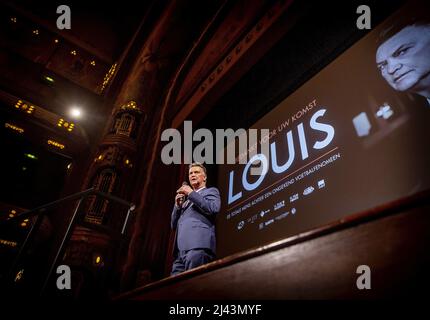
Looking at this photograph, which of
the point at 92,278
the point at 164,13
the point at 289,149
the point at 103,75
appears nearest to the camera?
the point at 92,278

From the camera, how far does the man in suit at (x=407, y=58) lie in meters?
2.61

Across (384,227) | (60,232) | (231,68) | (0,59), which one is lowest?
(384,227)

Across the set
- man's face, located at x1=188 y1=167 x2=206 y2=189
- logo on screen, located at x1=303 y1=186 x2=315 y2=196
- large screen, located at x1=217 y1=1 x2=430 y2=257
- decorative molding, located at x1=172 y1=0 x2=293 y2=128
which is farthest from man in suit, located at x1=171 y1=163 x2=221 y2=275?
decorative molding, located at x1=172 y1=0 x2=293 y2=128

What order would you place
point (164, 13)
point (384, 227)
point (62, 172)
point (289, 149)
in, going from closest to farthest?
point (384, 227)
point (289, 149)
point (62, 172)
point (164, 13)

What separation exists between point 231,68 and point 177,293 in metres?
3.91

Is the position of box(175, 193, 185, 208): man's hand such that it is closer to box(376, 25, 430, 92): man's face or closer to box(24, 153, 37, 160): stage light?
box(376, 25, 430, 92): man's face

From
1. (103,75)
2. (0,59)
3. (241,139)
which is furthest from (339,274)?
(103,75)

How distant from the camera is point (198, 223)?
2348 millimetres

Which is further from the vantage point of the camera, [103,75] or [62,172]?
[103,75]

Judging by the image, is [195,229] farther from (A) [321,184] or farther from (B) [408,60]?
(B) [408,60]

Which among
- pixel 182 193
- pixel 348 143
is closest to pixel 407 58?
pixel 348 143

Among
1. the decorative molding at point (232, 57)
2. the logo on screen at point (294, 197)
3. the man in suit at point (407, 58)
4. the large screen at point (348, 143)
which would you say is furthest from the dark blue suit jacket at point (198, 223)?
the decorative molding at point (232, 57)
